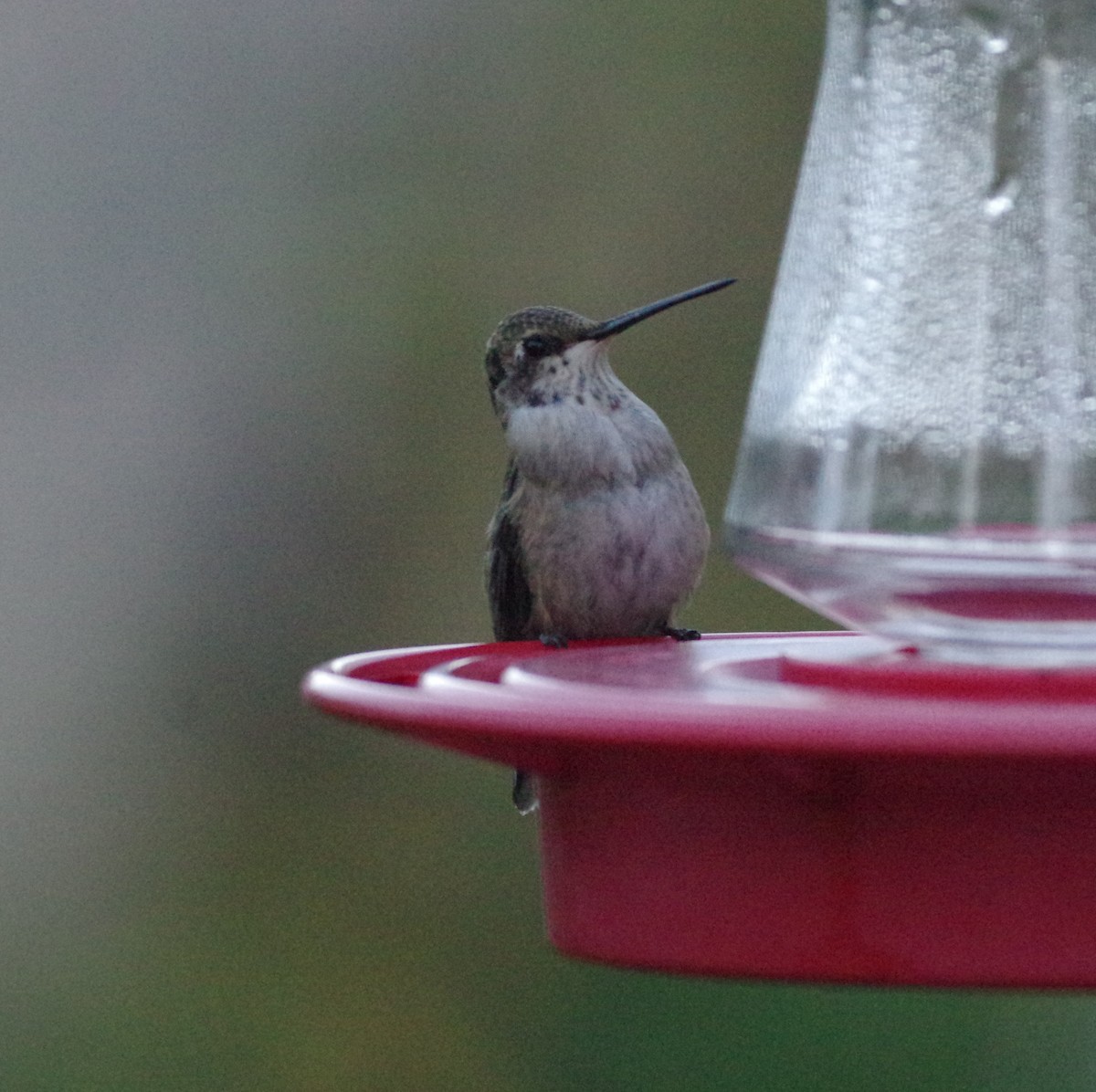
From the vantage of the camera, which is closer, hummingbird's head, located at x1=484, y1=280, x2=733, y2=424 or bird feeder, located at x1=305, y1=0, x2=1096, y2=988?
bird feeder, located at x1=305, y1=0, x2=1096, y2=988

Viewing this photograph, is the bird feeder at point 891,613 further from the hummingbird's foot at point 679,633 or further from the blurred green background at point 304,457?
the blurred green background at point 304,457

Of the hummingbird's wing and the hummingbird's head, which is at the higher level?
the hummingbird's head

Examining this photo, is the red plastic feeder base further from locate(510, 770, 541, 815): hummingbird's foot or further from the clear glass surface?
locate(510, 770, 541, 815): hummingbird's foot

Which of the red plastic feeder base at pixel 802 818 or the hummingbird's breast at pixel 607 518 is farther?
the hummingbird's breast at pixel 607 518

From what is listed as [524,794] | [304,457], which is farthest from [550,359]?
[304,457]

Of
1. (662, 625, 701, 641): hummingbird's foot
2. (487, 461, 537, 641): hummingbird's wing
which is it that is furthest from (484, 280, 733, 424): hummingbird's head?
(662, 625, 701, 641): hummingbird's foot

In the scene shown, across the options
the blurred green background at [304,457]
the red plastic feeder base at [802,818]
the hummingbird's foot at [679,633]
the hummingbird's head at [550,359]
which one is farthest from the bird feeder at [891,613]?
the blurred green background at [304,457]

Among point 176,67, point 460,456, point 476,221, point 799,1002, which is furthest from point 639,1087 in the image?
point 176,67
